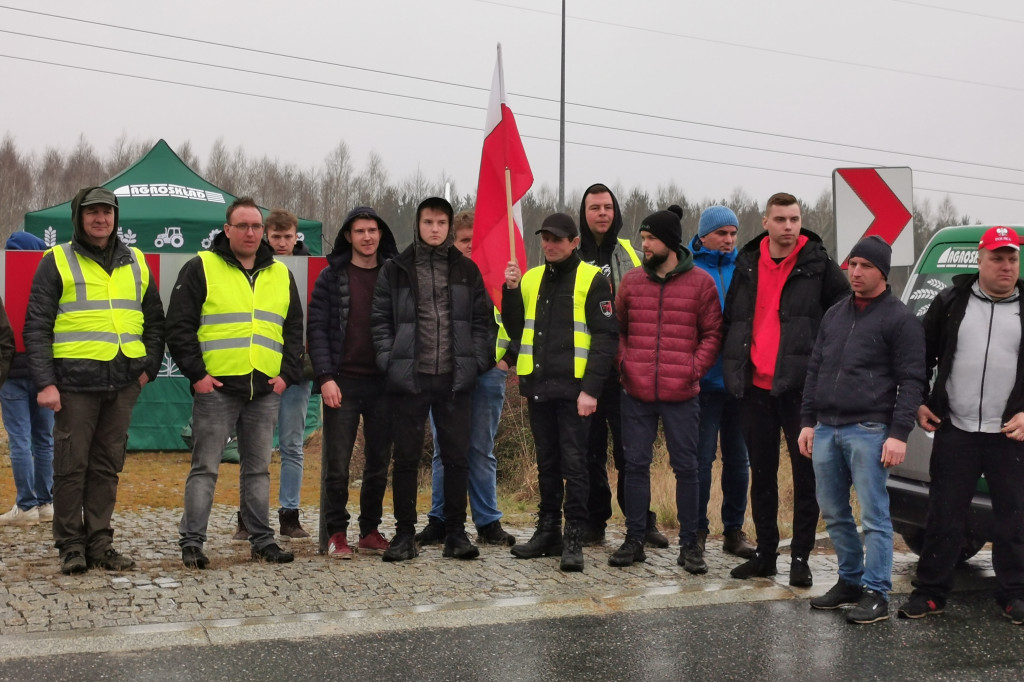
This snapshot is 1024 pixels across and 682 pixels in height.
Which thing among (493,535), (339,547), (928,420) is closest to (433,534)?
(493,535)

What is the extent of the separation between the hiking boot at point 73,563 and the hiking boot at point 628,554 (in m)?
3.02

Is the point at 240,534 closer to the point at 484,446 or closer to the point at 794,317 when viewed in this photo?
the point at 484,446

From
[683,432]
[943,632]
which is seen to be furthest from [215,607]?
[943,632]

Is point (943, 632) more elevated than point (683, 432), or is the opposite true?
point (683, 432)

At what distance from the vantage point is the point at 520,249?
7477 millimetres

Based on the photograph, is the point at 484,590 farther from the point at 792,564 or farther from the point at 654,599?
the point at 792,564

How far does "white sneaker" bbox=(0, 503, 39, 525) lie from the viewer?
26.1 feet

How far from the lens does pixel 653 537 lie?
7.30 meters

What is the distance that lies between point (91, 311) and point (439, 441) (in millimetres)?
2213

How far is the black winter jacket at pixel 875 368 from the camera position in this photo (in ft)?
18.4

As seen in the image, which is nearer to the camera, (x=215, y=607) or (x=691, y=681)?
(x=691, y=681)

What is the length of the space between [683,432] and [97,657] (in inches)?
138

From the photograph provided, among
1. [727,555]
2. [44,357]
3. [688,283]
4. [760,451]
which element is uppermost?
[688,283]

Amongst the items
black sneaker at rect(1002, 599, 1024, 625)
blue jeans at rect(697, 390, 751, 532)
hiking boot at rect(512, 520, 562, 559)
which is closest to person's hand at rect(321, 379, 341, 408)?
hiking boot at rect(512, 520, 562, 559)
